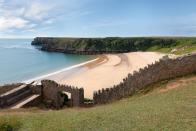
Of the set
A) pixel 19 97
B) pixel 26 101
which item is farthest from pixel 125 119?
pixel 19 97

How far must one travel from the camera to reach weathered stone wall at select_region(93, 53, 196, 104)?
24.5 metres

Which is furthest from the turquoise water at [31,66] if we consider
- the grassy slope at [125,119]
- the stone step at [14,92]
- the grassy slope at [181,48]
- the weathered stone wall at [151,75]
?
the grassy slope at [125,119]

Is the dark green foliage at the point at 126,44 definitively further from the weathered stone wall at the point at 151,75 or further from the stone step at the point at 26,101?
the weathered stone wall at the point at 151,75

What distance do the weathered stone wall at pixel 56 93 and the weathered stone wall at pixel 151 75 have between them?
4.52ft

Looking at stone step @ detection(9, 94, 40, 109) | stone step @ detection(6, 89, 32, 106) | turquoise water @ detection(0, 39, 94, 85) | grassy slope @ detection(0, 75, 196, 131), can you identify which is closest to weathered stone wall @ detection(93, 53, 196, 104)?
stone step @ detection(9, 94, 40, 109)

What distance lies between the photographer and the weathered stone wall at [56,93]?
26.0 meters

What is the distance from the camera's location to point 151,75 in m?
25.0

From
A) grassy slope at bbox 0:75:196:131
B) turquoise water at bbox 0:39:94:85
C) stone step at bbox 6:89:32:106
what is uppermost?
grassy slope at bbox 0:75:196:131

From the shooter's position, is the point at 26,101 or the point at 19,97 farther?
the point at 19,97

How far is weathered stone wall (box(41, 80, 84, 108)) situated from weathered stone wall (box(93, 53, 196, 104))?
1.38 meters

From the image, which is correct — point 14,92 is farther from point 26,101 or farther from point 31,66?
point 31,66

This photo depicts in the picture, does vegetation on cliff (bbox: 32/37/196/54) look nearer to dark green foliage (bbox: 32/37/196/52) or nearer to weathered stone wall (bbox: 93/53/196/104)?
dark green foliage (bbox: 32/37/196/52)

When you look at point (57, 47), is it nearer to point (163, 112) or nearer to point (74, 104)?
point (74, 104)

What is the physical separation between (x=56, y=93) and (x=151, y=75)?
817 cm
